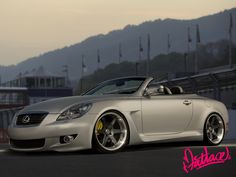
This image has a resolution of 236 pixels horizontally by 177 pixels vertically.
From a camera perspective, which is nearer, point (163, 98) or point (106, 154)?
point (106, 154)

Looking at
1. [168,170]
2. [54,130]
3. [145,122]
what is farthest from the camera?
[145,122]

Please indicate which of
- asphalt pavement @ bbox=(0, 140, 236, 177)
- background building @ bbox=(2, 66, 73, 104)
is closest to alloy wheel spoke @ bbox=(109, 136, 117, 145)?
asphalt pavement @ bbox=(0, 140, 236, 177)

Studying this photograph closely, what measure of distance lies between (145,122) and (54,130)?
151cm

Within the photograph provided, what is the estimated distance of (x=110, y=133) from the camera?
8086mm

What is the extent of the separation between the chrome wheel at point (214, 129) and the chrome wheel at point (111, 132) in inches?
77.9

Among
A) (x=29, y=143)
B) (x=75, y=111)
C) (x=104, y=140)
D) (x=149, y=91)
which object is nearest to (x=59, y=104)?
(x=75, y=111)

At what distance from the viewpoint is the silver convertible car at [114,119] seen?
307 inches

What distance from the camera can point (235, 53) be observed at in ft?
486

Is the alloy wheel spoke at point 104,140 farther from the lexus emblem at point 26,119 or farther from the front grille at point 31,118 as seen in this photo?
the lexus emblem at point 26,119

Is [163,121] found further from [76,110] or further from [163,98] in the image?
[76,110]

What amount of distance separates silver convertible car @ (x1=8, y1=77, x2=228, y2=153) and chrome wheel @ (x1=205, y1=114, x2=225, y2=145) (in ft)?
0.07

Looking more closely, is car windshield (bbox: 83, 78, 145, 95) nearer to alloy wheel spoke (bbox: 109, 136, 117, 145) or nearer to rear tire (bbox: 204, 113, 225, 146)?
alloy wheel spoke (bbox: 109, 136, 117, 145)

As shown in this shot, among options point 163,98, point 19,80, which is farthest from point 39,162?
point 19,80

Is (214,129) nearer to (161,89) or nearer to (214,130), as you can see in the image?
(214,130)
